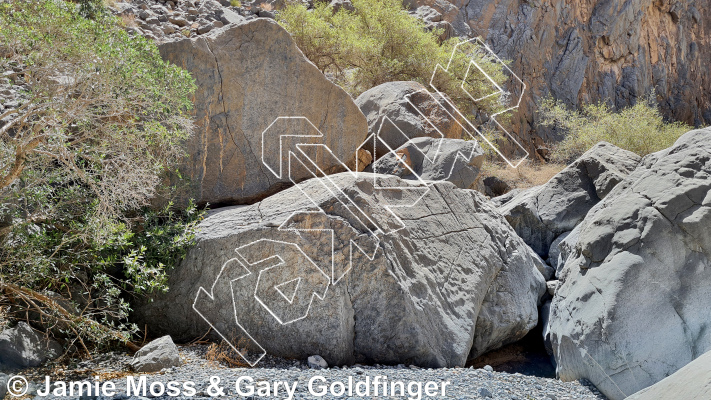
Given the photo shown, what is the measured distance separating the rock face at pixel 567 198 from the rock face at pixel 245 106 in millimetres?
3265

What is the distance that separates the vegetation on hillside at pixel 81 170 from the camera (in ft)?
15.0

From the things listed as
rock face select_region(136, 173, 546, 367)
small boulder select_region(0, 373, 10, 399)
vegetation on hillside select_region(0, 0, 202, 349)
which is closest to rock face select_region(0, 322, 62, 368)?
vegetation on hillside select_region(0, 0, 202, 349)

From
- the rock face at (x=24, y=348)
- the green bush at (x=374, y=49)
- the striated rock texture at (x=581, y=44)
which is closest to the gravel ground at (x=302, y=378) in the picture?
the rock face at (x=24, y=348)

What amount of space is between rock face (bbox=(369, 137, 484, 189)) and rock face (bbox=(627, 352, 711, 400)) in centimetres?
570

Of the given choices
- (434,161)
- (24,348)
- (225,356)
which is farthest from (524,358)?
(24,348)

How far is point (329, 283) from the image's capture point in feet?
16.8

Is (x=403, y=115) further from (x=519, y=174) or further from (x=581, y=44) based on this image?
(x=581, y=44)

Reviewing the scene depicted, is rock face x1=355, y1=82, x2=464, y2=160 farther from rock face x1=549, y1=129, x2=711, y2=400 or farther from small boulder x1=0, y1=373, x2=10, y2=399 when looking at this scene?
small boulder x1=0, y1=373, x2=10, y2=399

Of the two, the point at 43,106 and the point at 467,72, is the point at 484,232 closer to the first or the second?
the point at 43,106

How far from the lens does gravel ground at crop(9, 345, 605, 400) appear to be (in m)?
3.87

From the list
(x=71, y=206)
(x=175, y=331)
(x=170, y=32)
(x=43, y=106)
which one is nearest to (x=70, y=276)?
(x=71, y=206)

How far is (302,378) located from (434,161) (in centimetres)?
476

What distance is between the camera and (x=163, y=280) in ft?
16.8

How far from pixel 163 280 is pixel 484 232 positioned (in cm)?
358
